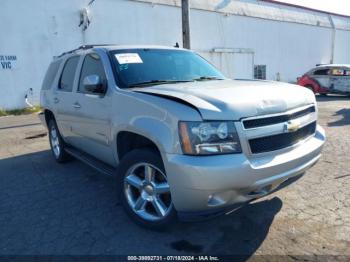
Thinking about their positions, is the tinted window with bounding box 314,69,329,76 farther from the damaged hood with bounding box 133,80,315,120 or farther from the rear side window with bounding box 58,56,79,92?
the rear side window with bounding box 58,56,79,92

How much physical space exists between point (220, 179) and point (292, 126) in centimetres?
98

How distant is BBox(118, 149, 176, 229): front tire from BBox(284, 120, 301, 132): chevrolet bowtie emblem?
47.3 inches

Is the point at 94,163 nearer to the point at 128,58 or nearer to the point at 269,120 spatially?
the point at 128,58

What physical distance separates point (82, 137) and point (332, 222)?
10.8 ft

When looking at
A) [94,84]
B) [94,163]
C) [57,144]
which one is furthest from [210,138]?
[57,144]

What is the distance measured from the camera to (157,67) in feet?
13.5

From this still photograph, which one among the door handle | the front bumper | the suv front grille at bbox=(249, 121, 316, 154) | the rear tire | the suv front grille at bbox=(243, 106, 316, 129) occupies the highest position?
the door handle

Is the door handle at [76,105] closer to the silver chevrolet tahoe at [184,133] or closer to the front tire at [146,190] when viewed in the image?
the silver chevrolet tahoe at [184,133]

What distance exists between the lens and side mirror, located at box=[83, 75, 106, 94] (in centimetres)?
367

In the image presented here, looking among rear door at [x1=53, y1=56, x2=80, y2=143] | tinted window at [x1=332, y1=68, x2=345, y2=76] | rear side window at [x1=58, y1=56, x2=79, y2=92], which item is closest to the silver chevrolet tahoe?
rear door at [x1=53, y1=56, x2=80, y2=143]

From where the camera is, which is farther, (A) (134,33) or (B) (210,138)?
(A) (134,33)

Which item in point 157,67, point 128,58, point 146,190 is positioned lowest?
point 146,190

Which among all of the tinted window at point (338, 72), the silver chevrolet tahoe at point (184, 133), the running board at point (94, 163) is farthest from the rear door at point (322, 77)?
the running board at point (94, 163)

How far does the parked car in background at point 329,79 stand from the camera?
1521cm
